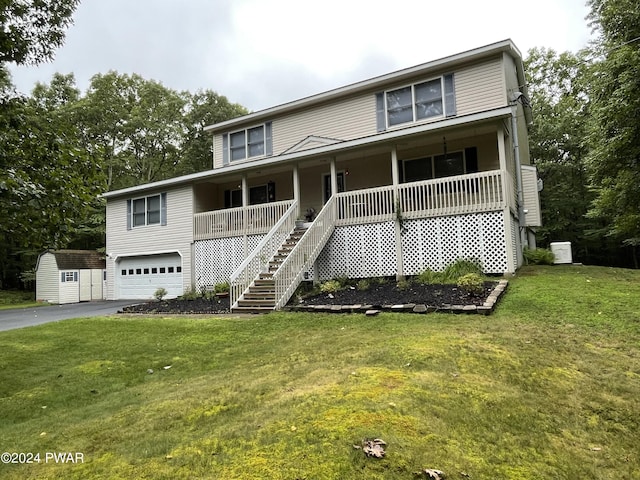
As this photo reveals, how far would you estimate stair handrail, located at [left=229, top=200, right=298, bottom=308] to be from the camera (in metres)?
10.9

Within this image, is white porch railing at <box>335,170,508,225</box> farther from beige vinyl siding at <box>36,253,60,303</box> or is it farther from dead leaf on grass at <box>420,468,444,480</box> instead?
beige vinyl siding at <box>36,253,60,303</box>

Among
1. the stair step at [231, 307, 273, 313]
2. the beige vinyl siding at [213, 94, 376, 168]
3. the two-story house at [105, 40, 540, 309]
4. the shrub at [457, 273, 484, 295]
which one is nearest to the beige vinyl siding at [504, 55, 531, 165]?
the two-story house at [105, 40, 540, 309]

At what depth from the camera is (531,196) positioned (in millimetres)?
14227

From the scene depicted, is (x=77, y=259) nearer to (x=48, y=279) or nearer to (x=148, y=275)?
(x=48, y=279)

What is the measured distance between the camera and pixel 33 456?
3188 millimetres

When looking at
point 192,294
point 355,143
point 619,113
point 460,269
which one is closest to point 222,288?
point 192,294

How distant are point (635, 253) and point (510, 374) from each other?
2765 cm

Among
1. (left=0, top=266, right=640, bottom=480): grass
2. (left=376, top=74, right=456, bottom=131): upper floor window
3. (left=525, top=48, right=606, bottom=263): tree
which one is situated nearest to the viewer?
(left=0, top=266, right=640, bottom=480): grass

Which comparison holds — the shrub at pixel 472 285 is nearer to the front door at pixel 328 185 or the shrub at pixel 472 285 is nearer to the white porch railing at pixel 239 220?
the white porch railing at pixel 239 220

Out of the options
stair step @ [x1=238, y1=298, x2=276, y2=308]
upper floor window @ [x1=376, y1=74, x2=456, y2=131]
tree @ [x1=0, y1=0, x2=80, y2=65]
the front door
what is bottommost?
stair step @ [x1=238, y1=298, x2=276, y2=308]

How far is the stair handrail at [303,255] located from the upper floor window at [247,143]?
5999mm

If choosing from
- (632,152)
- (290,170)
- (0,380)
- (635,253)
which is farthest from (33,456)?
(635,253)

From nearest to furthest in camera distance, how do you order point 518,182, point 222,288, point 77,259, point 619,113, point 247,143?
1. point 619,113
2. point 518,182
3. point 222,288
4. point 247,143
5. point 77,259

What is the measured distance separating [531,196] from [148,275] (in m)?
16.1
